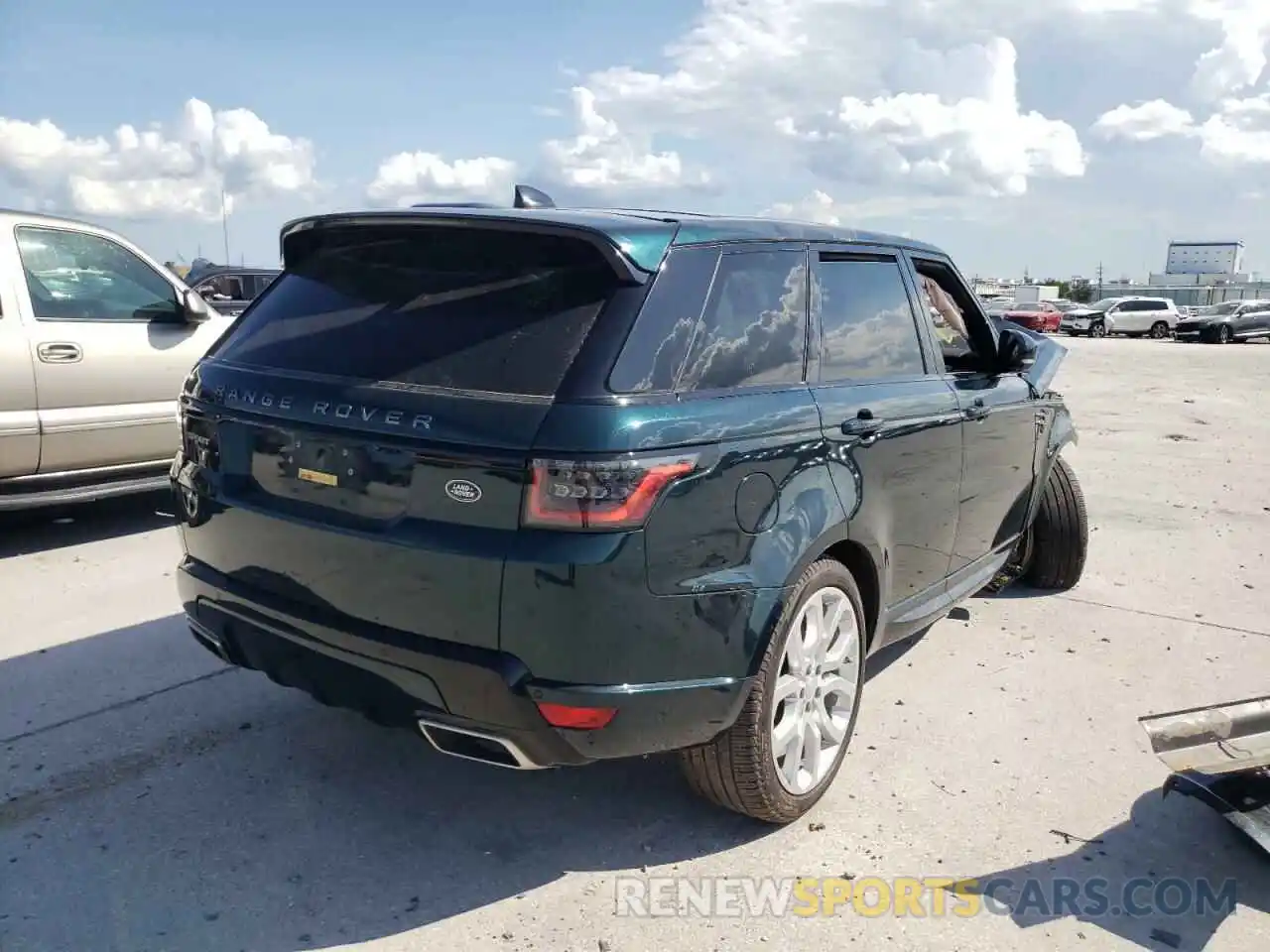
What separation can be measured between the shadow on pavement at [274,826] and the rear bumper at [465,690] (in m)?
0.48

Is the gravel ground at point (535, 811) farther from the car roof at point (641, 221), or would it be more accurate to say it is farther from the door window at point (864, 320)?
the car roof at point (641, 221)

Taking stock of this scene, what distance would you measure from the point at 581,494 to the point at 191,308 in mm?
4995

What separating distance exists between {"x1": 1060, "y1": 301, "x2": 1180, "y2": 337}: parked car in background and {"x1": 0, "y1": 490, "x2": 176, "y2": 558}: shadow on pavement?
41.3 metres

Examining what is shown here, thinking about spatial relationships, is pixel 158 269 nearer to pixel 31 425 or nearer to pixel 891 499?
pixel 31 425

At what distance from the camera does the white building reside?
3191 inches

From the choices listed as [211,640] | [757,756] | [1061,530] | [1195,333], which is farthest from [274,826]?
[1195,333]

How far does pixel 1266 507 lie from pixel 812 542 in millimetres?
6510

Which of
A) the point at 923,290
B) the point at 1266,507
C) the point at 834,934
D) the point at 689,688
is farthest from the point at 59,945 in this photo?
the point at 1266,507

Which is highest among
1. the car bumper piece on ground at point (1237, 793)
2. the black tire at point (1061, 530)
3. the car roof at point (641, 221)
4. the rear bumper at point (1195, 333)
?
the car roof at point (641, 221)

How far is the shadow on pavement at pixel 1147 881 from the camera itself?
279 cm

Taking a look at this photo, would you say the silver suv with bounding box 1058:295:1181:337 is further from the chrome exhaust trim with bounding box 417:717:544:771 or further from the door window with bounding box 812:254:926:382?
the chrome exhaust trim with bounding box 417:717:544:771

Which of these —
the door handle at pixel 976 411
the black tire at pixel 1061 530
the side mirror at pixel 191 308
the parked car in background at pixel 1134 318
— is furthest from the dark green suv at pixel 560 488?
the parked car in background at pixel 1134 318

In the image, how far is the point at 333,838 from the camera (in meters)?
3.04

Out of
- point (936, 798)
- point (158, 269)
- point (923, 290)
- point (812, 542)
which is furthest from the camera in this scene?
point (158, 269)
